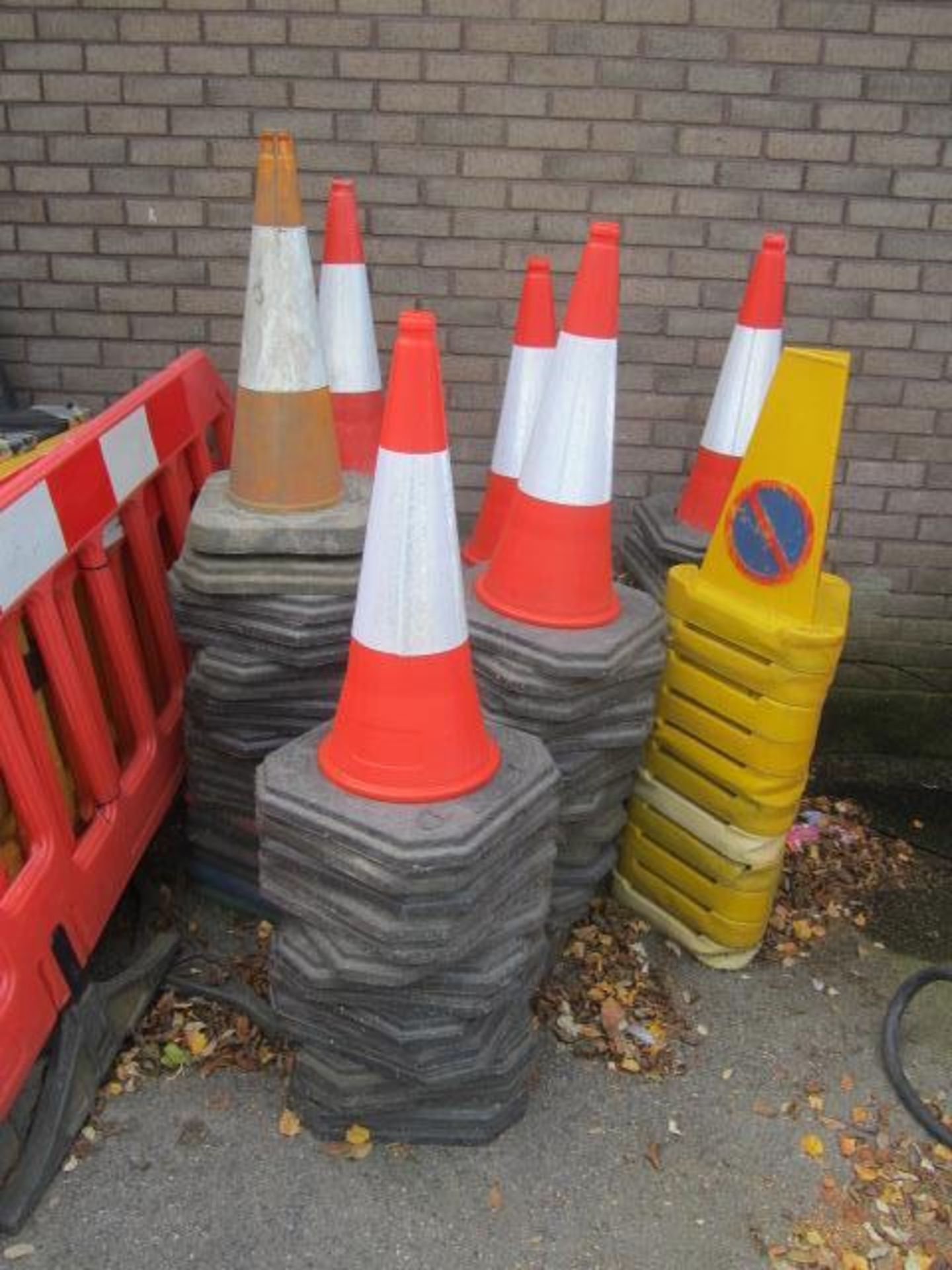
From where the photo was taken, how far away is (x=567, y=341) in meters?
2.68

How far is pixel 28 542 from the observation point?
247 centimetres

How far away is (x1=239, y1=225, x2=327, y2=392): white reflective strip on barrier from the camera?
2.85 metres

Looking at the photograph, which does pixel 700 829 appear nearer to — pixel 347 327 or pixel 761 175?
pixel 347 327

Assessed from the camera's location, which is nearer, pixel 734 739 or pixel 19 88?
pixel 734 739

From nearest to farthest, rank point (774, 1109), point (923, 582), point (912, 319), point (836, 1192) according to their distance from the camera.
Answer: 1. point (836, 1192)
2. point (774, 1109)
3. point (912, 319)
4. point (923, 582)

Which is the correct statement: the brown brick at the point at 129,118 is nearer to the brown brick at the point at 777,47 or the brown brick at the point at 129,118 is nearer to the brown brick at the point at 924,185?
the brown brick at the point at 777,47

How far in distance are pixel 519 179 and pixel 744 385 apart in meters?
1.22

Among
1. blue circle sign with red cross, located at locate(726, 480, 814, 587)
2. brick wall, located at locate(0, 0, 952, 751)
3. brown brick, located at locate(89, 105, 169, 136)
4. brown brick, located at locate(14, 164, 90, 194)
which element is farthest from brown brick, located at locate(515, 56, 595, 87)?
blue circle sign with red cross, located at locate(726, 480, 814, 587)

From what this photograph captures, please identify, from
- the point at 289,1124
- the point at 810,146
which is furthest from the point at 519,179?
the point at 289,1124

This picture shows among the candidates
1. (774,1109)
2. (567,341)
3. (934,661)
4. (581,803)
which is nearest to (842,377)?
(567,341)

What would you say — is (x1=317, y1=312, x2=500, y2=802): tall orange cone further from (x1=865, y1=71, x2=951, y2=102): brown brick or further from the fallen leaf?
(x1=865, y1=71, x2=951, y2=102): brown brick

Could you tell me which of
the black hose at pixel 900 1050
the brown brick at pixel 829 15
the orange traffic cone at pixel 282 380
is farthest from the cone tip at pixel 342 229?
the black hose at pixel 900 1050

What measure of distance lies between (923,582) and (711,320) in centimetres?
138

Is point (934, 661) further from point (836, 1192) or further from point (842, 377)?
point (836, 1192)
